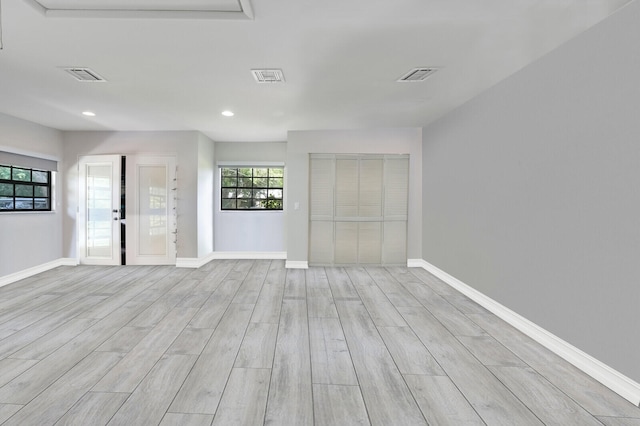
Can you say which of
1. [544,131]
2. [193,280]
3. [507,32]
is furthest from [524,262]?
[193,280]

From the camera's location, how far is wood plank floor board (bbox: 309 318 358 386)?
2.14 metres

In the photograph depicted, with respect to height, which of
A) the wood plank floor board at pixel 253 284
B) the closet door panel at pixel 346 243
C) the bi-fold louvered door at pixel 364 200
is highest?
the bi-fold louvered door at pixel 364 200

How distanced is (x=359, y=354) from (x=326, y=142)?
12.7ft

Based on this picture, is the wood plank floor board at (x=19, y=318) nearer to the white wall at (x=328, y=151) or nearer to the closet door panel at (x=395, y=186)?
the white wall at (x=328, y=151)

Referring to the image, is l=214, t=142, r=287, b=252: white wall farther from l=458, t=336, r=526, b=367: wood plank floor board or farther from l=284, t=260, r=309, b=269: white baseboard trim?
l=458, t=336, r=526, b=367: wood plank floor board

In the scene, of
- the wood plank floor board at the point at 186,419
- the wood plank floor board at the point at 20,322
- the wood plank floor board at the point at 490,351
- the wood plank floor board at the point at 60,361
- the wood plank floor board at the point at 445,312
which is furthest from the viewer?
the wood plank floor board at the point at 445,312

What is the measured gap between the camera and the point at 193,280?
472cm

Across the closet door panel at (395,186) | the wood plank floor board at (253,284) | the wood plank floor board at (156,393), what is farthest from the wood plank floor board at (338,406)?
the closet door panel at (395,186)

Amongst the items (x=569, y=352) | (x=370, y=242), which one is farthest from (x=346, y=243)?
(x=569, y=352)

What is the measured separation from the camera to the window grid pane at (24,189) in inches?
180

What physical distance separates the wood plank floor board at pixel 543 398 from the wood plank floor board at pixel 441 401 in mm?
377

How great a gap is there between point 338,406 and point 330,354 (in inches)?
24.8

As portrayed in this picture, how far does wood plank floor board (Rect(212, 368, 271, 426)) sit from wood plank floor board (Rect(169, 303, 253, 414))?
0.05 m

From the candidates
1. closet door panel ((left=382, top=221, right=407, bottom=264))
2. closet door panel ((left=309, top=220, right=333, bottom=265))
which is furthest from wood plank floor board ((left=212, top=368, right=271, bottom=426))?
closet door panel ((left=382, top=221, right=407, bottom=264))
